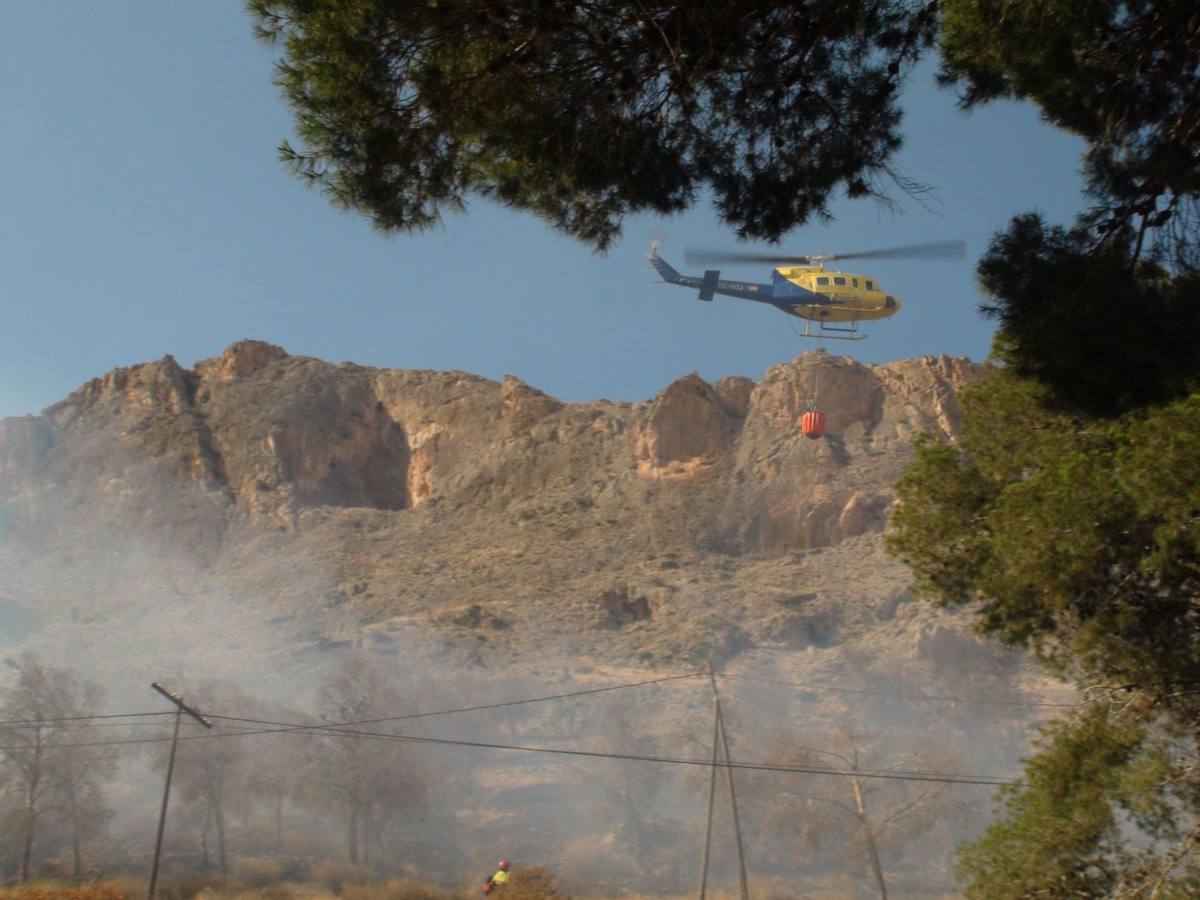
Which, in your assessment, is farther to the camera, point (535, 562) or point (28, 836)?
point (535, 562)

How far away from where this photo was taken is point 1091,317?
697 cm

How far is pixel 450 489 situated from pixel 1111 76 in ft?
211

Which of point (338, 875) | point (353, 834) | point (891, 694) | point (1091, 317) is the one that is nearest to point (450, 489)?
point (891, 694)

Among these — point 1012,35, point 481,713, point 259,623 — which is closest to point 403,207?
point 1012,35

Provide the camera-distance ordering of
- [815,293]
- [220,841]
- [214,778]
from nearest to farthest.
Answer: [220,841], [214,778], [815,293]

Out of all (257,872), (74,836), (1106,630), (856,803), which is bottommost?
(257,872)

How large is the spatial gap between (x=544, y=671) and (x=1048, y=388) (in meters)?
38.6

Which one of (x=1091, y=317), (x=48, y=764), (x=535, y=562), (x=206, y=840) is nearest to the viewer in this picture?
(x=1091, y=317)

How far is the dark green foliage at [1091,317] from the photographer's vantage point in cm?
686

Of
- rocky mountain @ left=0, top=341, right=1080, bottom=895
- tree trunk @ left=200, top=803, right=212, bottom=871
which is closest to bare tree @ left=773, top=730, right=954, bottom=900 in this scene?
rocky mountain @ left=0, top=341, right=1080, bottom=895

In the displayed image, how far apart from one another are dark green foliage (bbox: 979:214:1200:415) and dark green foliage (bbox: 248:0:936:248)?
1107mm

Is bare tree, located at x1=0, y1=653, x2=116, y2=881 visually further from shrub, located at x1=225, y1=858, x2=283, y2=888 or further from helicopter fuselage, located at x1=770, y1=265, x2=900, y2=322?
helicopter fuselage, located at x1=770, y1=265, x2=900, y2=322

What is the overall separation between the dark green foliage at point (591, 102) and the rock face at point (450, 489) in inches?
1550

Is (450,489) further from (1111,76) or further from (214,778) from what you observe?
(1111,76)
